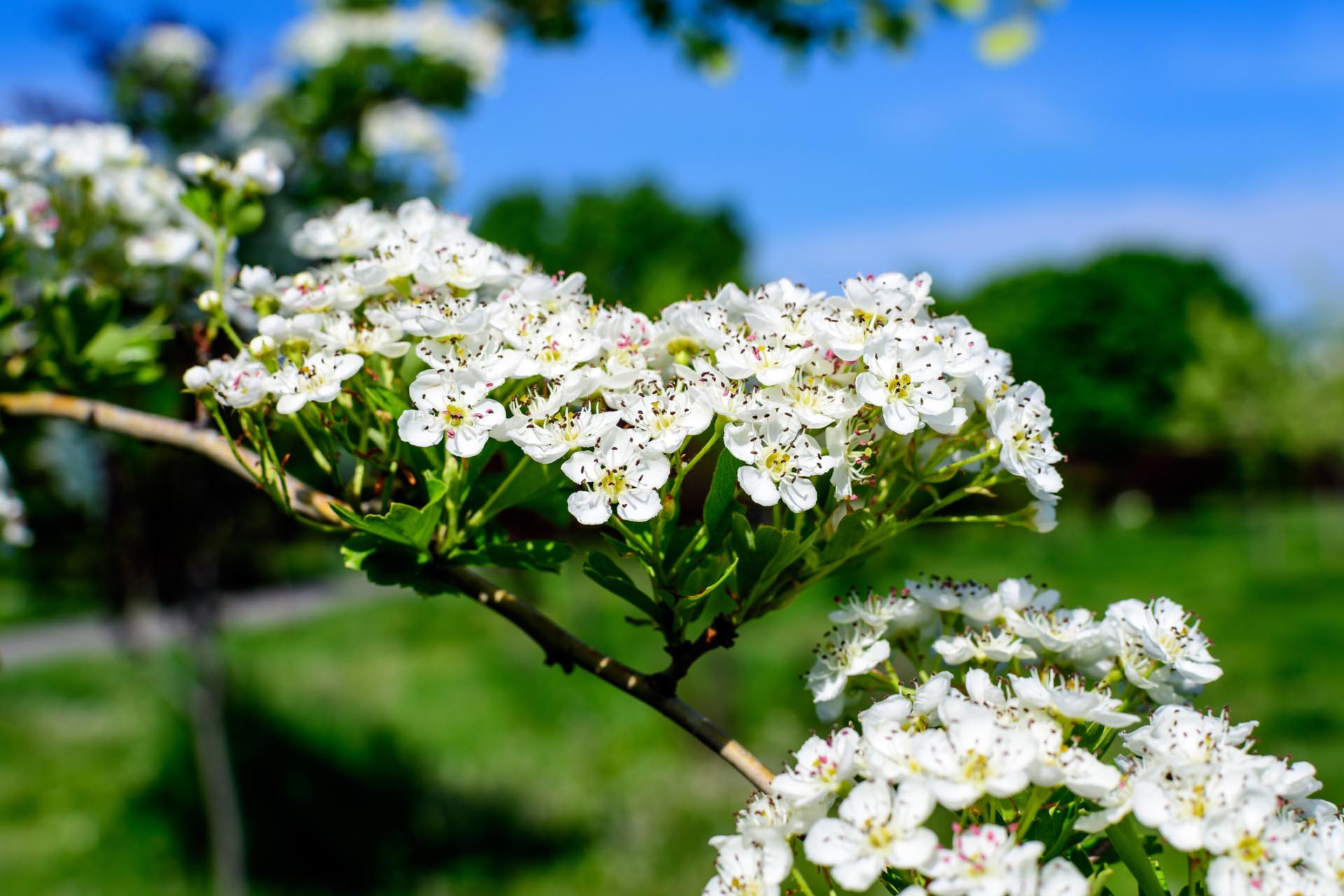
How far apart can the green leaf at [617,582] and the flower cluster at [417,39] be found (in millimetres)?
4781

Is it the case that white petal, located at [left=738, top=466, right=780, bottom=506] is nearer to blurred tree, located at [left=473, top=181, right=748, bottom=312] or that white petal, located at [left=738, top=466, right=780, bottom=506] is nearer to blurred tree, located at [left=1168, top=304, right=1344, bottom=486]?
blurred tree, located at [left=1168, top=304, right=1344, bottom=486]

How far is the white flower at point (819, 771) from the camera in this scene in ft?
3.66

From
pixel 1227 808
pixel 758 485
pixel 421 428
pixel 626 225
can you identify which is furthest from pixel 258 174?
pixel 626 225

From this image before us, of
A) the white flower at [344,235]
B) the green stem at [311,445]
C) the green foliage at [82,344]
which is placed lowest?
the green stem at [311,445]

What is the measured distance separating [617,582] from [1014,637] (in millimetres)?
541

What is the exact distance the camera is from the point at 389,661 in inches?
517

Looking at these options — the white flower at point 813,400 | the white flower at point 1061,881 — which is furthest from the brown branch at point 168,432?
the white flower at point 1061,881

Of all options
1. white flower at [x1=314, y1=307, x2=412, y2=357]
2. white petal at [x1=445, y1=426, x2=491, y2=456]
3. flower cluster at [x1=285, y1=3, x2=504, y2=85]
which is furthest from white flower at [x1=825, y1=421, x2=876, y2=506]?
flower cluster at [x1=285, y1=3, x2=504, y2=85]

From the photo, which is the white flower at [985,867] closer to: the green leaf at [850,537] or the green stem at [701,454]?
the green leaf at [850,537]

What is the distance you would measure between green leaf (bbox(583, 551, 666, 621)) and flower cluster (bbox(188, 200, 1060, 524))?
0.08m

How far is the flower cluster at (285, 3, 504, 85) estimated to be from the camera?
19.2ft

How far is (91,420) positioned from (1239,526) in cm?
2815

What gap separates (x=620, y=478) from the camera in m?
1.23

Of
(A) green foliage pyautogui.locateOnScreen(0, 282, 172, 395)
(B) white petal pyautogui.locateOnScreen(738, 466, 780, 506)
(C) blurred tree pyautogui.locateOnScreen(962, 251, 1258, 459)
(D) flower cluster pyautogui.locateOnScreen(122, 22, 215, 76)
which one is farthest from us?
(C) blurred tree pyautogui.locateOnScreen(962, 251, 1258, 459)
